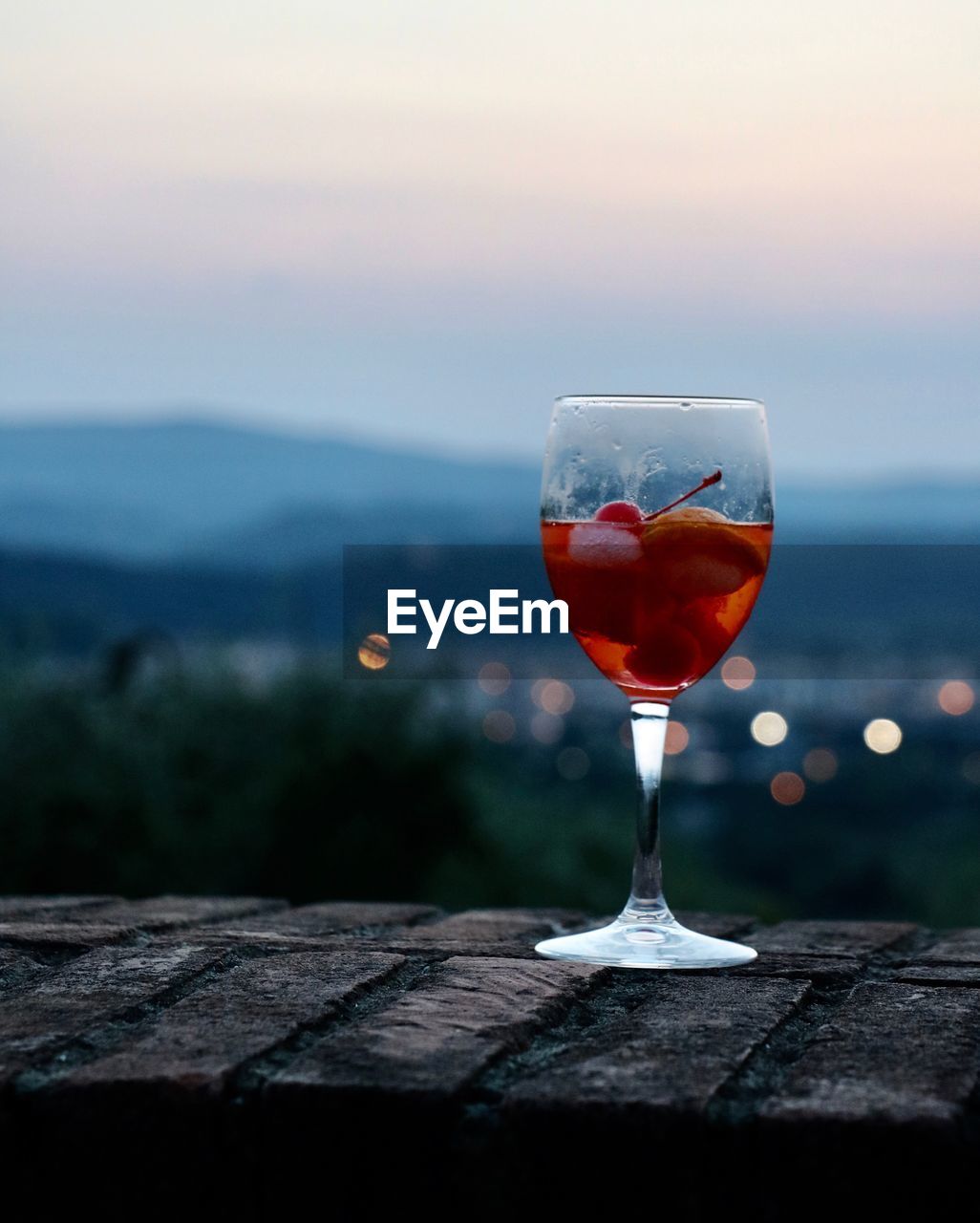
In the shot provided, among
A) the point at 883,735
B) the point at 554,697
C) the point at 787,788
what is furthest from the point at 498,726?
the point at 787,788

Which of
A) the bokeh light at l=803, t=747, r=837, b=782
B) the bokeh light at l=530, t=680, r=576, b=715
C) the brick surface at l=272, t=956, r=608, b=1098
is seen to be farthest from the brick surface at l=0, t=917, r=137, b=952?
the bokeh light at l=803, t=747, r=837, b=782

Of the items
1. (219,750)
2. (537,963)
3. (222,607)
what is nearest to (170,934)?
(537,963)

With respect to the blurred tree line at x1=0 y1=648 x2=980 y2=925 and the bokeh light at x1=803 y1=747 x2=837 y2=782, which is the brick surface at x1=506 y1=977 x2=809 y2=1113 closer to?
the blurred tree line at x1=0 y1=648 x2=980 y2=925

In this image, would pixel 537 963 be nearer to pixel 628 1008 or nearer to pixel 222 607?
pixel 628 1008

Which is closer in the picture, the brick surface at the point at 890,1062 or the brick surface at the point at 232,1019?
the brick surface at the point at 890,1062

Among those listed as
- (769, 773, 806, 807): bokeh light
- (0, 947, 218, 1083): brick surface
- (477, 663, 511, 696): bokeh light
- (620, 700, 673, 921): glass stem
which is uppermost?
(620, 700, 673, 921): glass stem

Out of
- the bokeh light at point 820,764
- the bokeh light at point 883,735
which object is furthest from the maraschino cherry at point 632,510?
the bokeh light at point 820,764

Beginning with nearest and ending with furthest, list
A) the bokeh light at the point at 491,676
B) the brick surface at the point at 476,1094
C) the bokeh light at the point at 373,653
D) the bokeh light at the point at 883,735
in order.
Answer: the brick surface at the point at 476,1094 < the bokeh light at the point at 373,653 < the bokeh light at the point at 491,676 < the bokeh light at the point at 883,735

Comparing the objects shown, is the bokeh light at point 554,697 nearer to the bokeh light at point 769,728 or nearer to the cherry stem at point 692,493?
the bokeh light at point 769,728
